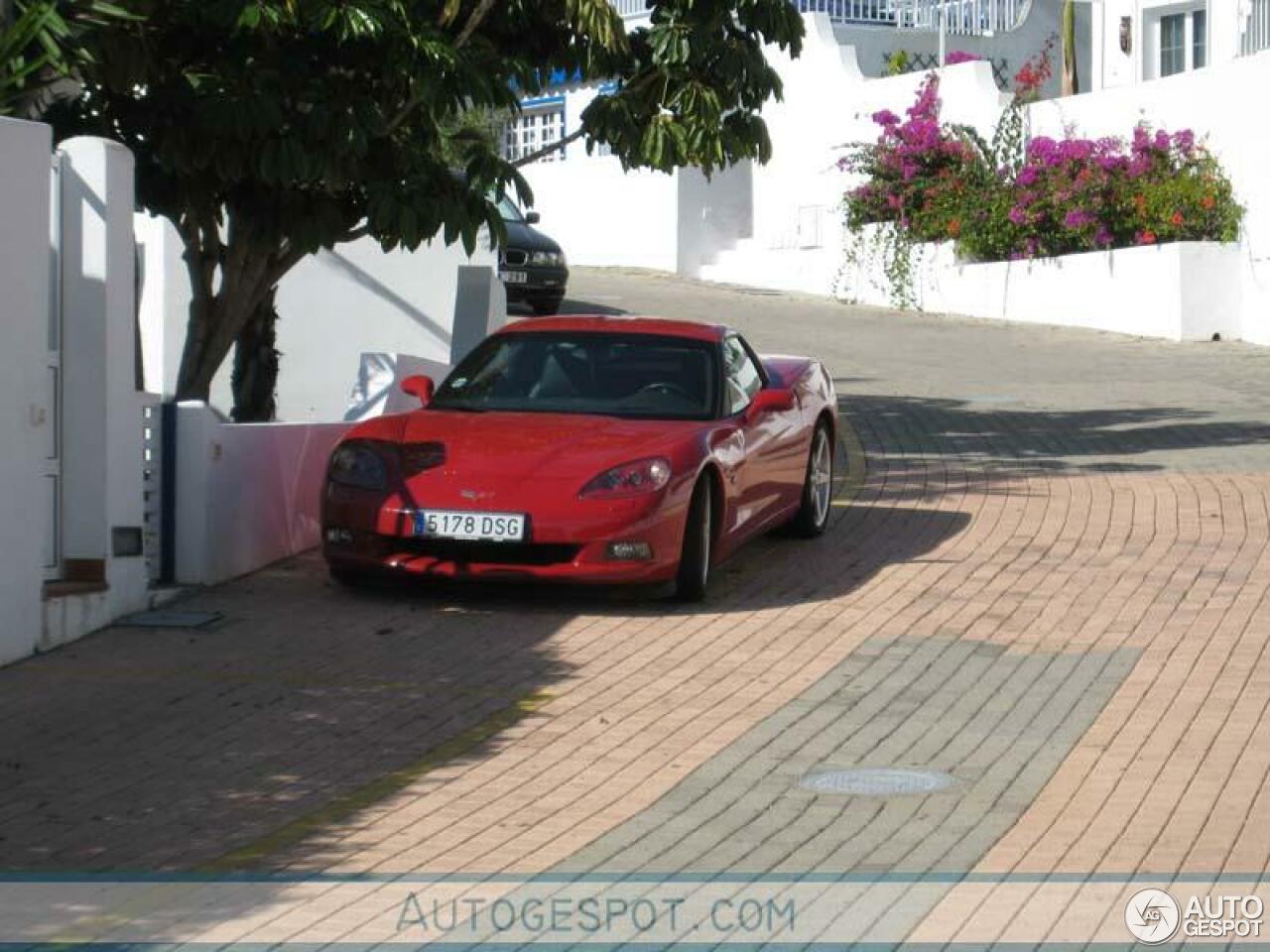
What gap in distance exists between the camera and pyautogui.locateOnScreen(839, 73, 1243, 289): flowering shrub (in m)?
27.1

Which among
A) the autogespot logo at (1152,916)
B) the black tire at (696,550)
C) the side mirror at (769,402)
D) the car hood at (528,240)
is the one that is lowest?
the autogespot logo at (1152,916)

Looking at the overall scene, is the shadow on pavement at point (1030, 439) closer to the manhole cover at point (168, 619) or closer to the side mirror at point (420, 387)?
the side mirror at point (420, 387)

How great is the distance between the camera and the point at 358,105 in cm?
1292

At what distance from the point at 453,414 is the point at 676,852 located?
5423 mm

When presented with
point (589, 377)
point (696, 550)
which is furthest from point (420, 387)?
point (696, 550)

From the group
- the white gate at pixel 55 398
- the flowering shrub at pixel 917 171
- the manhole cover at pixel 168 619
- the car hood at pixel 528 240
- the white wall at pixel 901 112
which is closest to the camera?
the white gate at pixel 55 398

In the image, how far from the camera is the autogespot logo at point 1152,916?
5.99 meters

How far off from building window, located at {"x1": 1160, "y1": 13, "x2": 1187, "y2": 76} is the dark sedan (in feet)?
41.0

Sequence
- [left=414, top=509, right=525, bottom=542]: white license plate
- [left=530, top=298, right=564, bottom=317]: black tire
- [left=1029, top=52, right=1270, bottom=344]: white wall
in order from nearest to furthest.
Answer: [left=414, top=509, right=525, bottom=542]: white license plate < [left=1029, top=52, right=1270, bottom=344]: white wall < [left=530, top=298, right=564, bottom=317]: black tire

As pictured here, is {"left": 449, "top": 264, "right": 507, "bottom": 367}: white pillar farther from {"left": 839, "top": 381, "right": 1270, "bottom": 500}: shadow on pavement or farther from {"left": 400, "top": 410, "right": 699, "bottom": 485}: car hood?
{"left": 400, "top": 410, "right": 699, "bottom": 485}: car hood

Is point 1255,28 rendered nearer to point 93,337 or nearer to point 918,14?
point 918,14

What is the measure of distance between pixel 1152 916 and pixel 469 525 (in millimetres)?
5400

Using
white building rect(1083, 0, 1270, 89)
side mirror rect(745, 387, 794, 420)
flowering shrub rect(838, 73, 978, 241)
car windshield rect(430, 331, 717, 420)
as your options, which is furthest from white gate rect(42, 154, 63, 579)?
white building rect(1083, 0, 1270, 89)

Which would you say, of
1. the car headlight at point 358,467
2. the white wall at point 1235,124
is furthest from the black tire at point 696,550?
the white wall at point 1235,124
